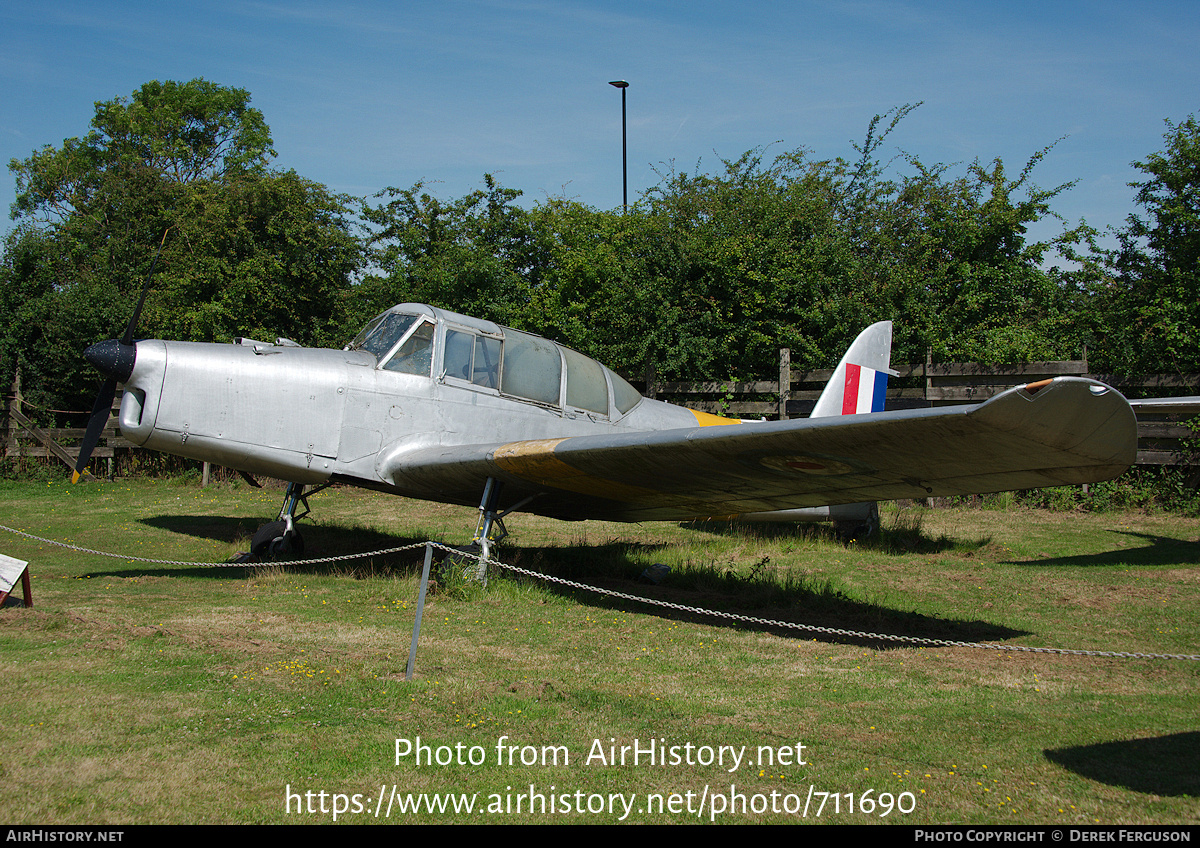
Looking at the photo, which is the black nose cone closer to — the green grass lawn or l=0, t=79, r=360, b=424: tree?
the green grass lawn

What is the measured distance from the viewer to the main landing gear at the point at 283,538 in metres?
9.09

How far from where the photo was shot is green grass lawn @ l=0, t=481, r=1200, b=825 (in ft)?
10.1

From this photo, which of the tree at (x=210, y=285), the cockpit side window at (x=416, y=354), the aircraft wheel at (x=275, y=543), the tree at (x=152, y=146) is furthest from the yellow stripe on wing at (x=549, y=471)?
the tree at (x=152, y=146)

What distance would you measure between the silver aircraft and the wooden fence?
5.60 metres

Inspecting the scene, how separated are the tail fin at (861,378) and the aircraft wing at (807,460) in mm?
3355

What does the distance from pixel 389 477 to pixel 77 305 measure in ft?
51.5

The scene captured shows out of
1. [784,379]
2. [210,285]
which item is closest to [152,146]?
[210,285]

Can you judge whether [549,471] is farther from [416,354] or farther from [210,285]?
[210,285]

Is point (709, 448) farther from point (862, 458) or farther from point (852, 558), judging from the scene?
point (852, 558)

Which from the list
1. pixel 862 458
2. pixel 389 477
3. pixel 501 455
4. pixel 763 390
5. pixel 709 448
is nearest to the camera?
pixel 862 458

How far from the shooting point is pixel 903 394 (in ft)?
46.1

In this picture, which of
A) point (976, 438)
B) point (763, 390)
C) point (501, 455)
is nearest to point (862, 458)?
point (976, 438)

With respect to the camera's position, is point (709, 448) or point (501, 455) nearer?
point (709, 448)

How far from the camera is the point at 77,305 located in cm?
1864
